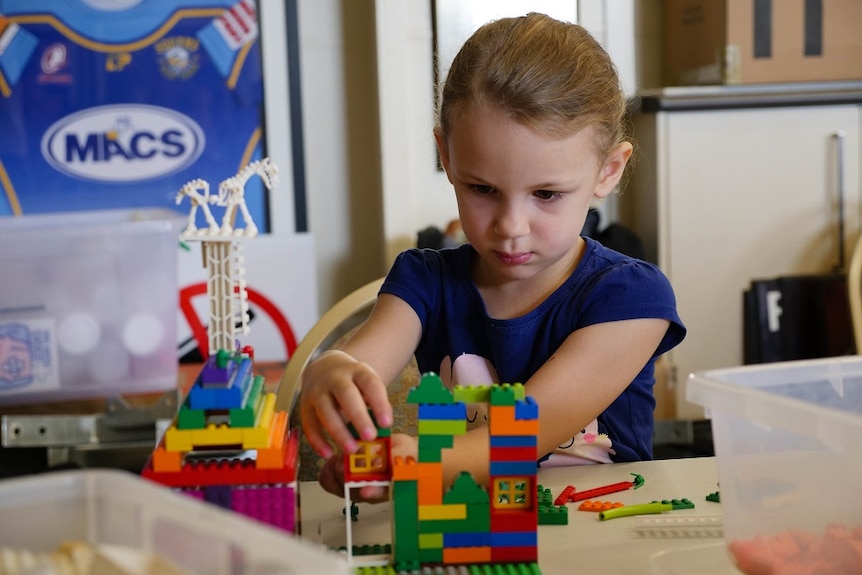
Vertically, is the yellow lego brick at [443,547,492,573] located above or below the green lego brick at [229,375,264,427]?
below

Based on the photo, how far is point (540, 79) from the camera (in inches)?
37.2

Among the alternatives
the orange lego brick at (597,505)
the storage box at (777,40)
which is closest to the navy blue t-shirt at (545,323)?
the orange lego brick at (597,505)

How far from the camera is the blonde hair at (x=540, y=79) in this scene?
A: 3.05 ft

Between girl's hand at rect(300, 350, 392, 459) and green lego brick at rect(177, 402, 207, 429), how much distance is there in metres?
0.09

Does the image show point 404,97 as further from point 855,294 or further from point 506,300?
point 506,300

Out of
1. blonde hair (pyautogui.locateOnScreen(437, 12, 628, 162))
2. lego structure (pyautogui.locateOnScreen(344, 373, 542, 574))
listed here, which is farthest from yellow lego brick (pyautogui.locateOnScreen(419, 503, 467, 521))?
blonde hair (pyautogui.locateOnScreen(437, 12, 628, 162))

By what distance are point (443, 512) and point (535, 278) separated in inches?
16.9

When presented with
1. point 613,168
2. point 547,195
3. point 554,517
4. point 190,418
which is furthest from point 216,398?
point 613,168

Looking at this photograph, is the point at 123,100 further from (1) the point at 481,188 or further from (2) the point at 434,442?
(2) the point at 434,442

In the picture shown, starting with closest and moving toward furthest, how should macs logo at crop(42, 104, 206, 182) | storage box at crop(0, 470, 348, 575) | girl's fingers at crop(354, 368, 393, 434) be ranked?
storage box at crop(0, 470, 348, 575)
girl's fingers at crop(354, 368, 393, 434)
macs logo at crop(42, 104, 206, 182)

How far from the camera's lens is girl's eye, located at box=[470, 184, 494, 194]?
93 centimetres

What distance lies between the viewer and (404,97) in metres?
2.34

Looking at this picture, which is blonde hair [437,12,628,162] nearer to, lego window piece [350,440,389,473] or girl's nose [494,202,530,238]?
girl's nose [494,202,530,238]

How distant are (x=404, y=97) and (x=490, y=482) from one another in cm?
175
